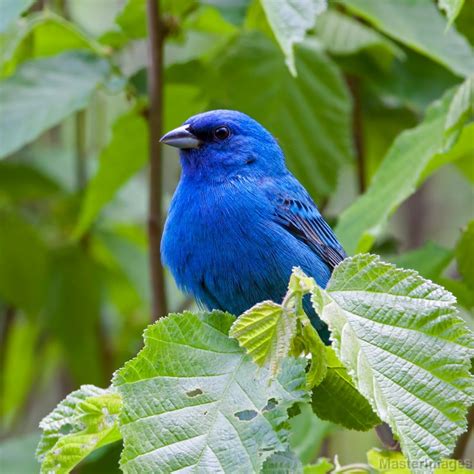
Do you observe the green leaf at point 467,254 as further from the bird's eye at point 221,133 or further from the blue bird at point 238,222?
the bird's eye at point 221,133

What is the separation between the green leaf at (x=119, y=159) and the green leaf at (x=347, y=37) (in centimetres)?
86

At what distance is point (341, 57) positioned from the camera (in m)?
4.09

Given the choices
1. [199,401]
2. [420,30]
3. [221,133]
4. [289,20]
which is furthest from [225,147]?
[199,401]

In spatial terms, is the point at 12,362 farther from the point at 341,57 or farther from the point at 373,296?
the point at 373,296

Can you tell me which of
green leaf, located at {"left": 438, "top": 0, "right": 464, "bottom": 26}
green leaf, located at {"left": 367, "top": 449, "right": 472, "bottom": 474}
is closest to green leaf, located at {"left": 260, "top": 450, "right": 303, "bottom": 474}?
green leaf, located at {"left": 367, "top": 449, "right": 472, "bottom": 474}

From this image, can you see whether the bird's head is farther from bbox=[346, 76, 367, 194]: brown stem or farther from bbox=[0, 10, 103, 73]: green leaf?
bbox=[346, 76, 367, 194]: brown stem

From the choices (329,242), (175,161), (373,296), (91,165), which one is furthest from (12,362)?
(373,296)

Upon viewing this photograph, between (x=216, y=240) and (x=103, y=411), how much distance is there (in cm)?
99

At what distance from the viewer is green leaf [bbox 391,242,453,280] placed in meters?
3.08

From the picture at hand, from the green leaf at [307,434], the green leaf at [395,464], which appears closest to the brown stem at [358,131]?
the green leaf at [307,434]

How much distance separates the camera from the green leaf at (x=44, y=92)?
338cm

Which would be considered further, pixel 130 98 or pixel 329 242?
pixel 130 98

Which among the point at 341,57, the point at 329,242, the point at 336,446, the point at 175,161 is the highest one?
the point at 341,57

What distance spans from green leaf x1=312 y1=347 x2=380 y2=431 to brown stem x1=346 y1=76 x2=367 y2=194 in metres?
2.00
